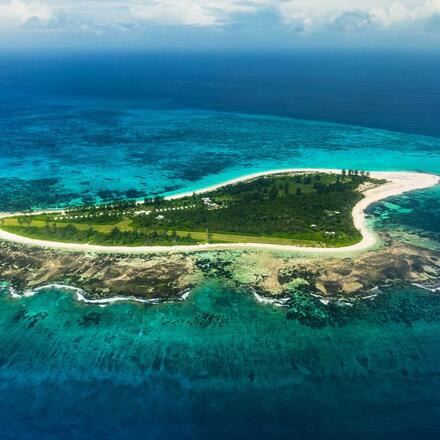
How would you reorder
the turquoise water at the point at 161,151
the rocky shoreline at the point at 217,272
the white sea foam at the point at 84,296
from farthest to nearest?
the turquoise water at the point at 161,151, the rocky shoreline at the point at 217,272, the white sea foam at the point at 84,296

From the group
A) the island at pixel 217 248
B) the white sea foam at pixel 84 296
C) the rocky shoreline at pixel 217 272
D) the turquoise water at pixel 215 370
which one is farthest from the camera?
the island at pixel 217 248

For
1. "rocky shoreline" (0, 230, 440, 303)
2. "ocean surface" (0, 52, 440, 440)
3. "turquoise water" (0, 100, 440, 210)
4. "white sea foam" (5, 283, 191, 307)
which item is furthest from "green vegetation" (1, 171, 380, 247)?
"white sea foam" (5, 283, 191, 307)

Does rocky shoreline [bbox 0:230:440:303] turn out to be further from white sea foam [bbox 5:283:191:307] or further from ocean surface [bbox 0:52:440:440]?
ocean surface [bbox 0:52:440:440]

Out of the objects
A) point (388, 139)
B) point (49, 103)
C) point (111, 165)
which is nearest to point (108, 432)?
point (111, 165)

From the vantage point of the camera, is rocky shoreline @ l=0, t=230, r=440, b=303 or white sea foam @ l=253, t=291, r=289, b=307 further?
rocky shoreline @ l=0, t=230, r=440, b=303

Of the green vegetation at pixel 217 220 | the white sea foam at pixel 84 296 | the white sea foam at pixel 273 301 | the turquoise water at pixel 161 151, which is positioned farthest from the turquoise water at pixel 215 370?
the turquoise water at pixel 161 151

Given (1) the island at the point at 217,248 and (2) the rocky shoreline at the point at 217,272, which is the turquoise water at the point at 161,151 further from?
(2) the rocky shoreline at the point at 217,272

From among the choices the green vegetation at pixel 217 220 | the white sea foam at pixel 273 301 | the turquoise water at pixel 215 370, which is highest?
the green vegetation at pixel 217 220

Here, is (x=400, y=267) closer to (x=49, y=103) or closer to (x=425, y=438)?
(x=425, y=438)

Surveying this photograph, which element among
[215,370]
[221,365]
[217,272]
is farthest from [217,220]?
[215,370]
